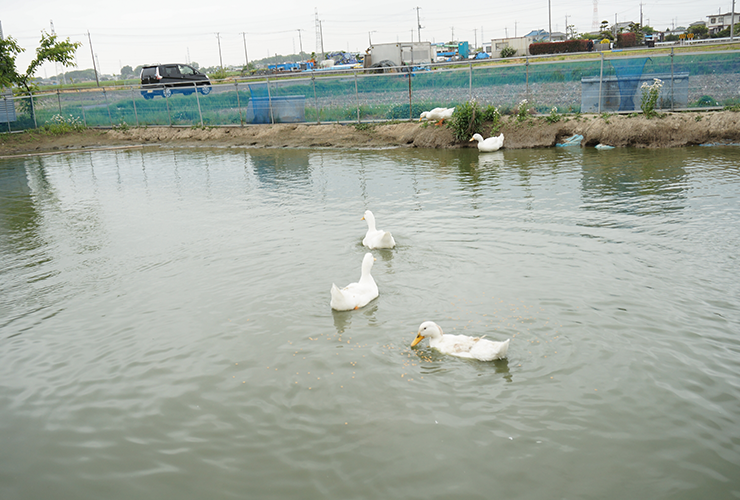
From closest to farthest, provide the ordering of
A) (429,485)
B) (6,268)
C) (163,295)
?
(429,485) → (163,295) → (6,268)

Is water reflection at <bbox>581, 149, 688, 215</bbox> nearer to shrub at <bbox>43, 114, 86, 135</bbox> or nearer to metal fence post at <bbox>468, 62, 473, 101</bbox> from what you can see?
metal fence post at <bbox>468, 62, 473, 101</bbox>

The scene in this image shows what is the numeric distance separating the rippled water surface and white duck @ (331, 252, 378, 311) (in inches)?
7.8

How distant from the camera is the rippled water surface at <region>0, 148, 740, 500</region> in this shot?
4.27 m

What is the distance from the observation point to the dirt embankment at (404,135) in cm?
1817

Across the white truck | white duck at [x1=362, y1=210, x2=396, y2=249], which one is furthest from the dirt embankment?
the white truck

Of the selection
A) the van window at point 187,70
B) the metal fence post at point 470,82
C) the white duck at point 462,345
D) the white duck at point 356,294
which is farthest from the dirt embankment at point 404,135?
the white duck at point 462,345

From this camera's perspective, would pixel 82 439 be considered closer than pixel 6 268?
Yes

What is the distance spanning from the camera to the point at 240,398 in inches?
209

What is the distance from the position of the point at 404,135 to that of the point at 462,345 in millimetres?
18292

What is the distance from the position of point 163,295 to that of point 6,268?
3853 millimetres

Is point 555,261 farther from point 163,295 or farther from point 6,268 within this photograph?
point 6,268

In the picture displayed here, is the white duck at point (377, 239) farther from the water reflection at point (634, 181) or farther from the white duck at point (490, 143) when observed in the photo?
the white duck at point (490, 143)

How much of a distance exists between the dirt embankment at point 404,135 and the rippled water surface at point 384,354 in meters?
6.68

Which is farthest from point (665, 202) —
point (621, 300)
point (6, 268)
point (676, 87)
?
point (6, 268)
